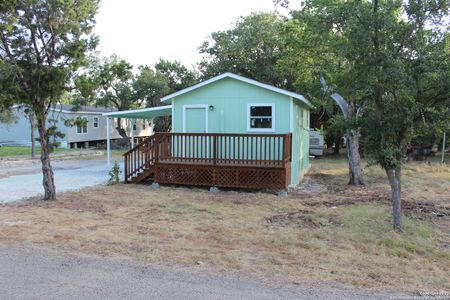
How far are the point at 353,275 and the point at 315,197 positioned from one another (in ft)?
19.5

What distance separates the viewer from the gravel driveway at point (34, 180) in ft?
34.0

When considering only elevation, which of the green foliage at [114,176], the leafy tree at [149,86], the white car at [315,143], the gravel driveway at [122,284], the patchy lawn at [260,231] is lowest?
the patchy lawn at [260,231]

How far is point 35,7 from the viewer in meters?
7.94

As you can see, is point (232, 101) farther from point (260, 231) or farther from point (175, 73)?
point (175, 73)

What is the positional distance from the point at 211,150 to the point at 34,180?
607 centimetres

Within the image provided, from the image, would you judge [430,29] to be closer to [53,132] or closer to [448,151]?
[53,132]

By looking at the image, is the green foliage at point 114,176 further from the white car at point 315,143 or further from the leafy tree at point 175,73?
the leafy tree at point 175,73

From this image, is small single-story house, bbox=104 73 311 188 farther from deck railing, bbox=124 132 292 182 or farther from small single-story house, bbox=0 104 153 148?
small single-story house, bbox=0 104 153 148

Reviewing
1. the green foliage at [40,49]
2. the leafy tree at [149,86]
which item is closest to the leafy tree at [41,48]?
the green foliage at [40,49]

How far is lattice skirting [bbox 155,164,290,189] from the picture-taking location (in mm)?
10570

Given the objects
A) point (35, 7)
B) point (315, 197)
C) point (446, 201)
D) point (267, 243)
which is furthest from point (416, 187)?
point (35, 7)

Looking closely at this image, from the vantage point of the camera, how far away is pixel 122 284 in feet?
13.1

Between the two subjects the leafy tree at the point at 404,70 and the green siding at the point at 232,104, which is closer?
the leafy tree at the point at 404,70

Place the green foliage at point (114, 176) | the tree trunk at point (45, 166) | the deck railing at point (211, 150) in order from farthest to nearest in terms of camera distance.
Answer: the green foliage at point (114, 176) < the deck railing at point (211, 150) < the tree trunk at point (45, 166)
